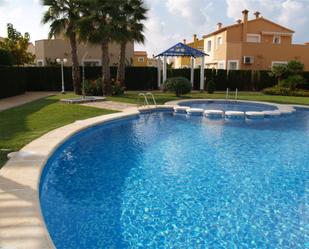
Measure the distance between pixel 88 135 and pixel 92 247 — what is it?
7034 mm

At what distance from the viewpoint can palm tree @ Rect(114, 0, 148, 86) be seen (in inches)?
814

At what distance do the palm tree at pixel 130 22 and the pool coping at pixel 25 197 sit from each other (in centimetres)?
1298

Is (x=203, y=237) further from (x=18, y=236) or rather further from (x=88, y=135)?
(x=88, y=135)

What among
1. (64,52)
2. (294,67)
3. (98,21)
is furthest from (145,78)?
(294,67)

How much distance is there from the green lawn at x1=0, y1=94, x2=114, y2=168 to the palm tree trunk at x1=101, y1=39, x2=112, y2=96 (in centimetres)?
583

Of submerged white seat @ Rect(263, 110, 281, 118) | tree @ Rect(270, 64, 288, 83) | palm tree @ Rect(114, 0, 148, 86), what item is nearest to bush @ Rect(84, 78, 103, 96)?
palm tree @ Rect(114, 0, 148, 86)

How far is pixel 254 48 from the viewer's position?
106 feet

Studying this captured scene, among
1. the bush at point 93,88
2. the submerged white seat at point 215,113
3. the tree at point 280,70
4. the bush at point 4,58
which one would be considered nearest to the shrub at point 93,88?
the bush at point 93,88

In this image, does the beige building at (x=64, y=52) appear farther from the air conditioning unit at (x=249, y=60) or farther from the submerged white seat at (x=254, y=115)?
the submerged white seat at (x=254, y=115)

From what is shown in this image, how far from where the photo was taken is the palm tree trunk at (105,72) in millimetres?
21125

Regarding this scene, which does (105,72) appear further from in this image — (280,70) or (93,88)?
(280,70)

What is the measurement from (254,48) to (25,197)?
3126 centimetres

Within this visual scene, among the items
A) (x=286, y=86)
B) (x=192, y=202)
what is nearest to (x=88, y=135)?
(x=192, y=202)

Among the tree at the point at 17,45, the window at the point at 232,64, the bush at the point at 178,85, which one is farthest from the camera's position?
the window at the point at 232,64
